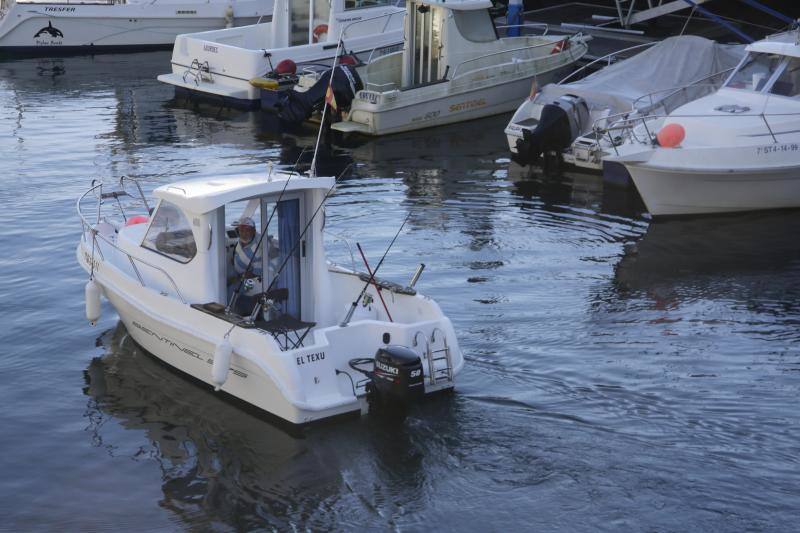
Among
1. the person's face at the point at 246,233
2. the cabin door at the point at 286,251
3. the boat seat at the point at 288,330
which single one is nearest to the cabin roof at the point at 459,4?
the cabin door at the point at 286,251

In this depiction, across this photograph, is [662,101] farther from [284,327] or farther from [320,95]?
[284,327]

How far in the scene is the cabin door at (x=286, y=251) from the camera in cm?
1108

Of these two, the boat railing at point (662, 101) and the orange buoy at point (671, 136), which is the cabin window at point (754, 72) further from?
the orange buoy at point (671, 136)

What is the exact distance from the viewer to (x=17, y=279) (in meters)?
14.7

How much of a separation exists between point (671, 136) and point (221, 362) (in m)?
9.18

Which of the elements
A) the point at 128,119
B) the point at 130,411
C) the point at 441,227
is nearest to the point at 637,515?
the point at 130,411

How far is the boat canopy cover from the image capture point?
2047 centimetres

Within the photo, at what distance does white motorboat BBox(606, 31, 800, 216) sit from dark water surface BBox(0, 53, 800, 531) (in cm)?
47

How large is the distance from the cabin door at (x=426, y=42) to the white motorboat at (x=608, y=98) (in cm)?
323

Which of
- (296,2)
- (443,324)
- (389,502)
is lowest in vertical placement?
(389,502)

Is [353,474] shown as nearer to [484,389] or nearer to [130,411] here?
[484,389]

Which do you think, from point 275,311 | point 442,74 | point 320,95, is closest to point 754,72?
point 442,74

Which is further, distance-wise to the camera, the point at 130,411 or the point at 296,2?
the point at 296,2

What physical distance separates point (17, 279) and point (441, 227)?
6.15 meters
